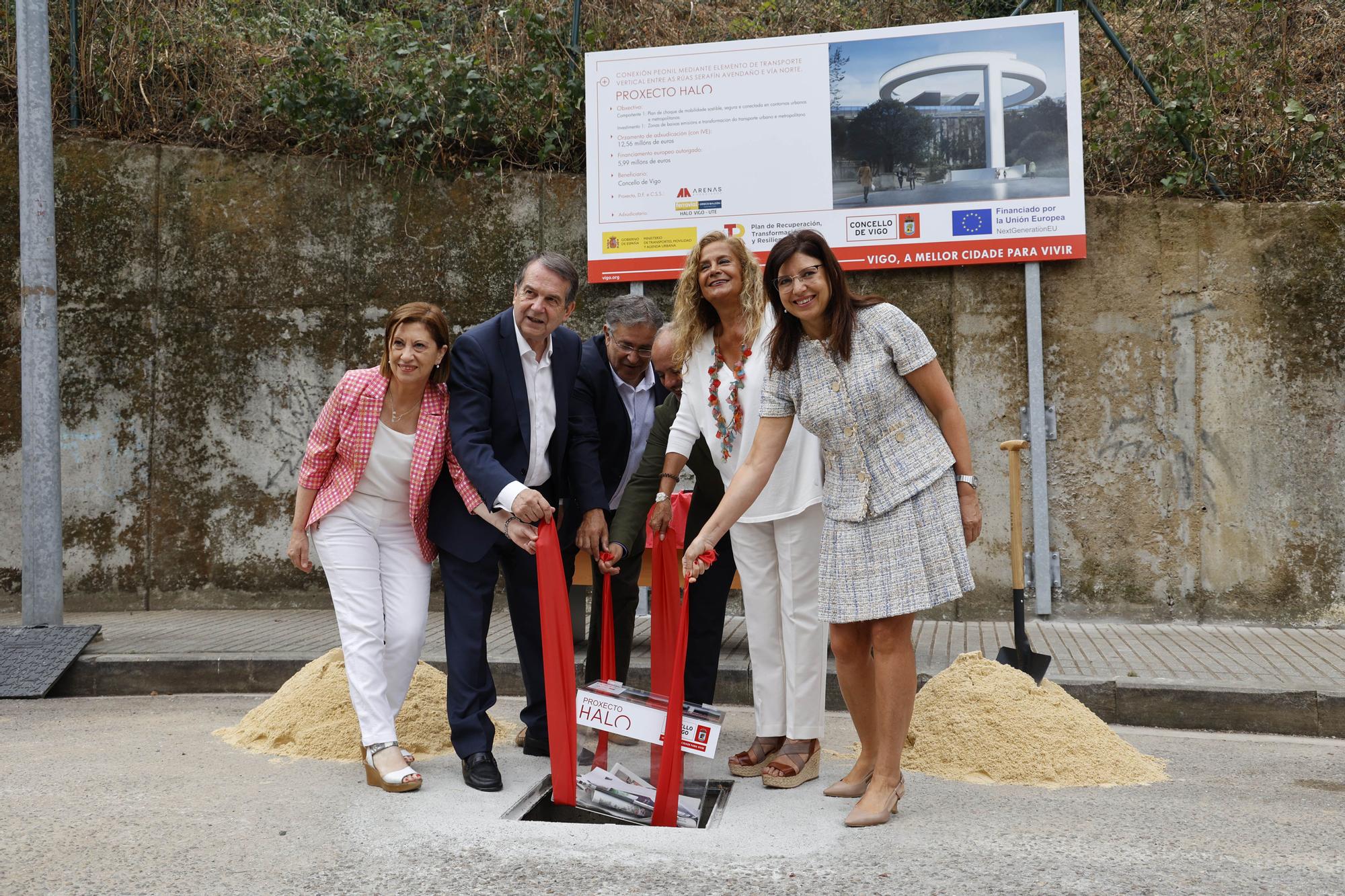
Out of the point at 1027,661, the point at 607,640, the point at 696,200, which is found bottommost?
the point at 1027,661

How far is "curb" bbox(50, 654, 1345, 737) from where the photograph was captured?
5.06m

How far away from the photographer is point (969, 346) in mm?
7797

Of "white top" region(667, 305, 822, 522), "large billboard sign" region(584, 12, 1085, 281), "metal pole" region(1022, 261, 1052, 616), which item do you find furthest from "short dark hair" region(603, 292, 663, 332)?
"metal pole" region(1022, 261, 1052, 616)

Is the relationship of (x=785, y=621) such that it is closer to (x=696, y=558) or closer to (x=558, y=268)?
(x=696, y=558)

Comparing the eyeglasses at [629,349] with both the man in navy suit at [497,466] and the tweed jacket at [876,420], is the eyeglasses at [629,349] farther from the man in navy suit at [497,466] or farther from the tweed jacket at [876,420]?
the tweed jacket at [876,420]

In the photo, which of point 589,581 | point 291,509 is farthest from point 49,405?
point 589,581

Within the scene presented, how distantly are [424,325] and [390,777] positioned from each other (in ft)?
5.26

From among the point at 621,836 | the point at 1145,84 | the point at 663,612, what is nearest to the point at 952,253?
the point at 1145,84

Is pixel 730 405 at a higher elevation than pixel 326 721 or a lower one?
higher

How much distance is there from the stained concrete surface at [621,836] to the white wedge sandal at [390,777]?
5cm

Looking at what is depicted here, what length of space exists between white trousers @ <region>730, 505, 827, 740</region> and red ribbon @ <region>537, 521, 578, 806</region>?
681mm

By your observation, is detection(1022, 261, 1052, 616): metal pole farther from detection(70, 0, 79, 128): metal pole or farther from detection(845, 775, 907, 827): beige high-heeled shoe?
detection(70, 0, 79, 128): metal pole

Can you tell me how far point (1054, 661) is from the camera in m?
5.95

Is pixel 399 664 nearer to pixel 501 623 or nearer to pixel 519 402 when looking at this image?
pixel 519 402
